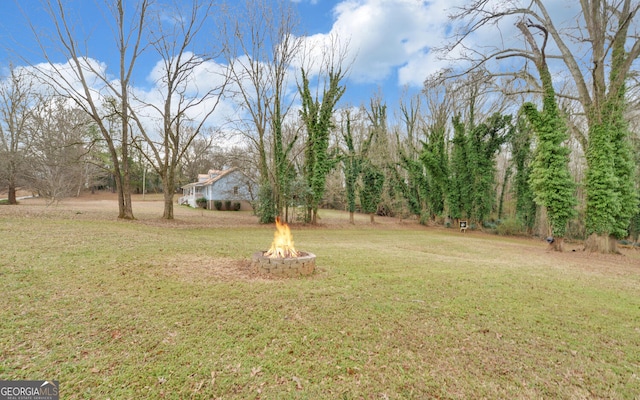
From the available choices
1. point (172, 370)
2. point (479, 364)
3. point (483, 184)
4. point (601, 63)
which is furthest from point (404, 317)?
point (483, 184)

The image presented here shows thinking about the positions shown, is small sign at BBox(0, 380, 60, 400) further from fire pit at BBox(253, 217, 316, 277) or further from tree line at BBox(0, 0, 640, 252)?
tree line at BBox(0, 0, 640, 252)

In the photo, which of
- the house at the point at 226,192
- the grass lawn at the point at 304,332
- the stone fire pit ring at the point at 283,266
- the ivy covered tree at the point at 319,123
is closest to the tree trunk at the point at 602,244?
the grass lawn at the point at 304,332

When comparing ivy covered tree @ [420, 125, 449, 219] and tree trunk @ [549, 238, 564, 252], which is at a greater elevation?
ivy covered tree @ [420, 125, 449, 219]

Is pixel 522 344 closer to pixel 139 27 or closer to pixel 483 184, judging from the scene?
pixel 483 184

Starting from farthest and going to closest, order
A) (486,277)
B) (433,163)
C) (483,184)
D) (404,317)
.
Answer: (433,163), (483,184), (486,277), (404,317)

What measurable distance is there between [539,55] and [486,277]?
10.1 m

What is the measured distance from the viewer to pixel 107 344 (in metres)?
3.07

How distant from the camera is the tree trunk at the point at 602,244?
10.9 m

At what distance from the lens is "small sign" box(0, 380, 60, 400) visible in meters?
2.46

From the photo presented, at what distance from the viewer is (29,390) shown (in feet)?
8.16

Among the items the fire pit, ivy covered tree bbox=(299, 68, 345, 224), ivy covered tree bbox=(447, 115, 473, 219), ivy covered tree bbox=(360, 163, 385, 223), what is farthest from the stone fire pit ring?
ivy covered tree bbox=(447, 115, 473, 219)

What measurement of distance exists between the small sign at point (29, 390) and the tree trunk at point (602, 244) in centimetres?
1549

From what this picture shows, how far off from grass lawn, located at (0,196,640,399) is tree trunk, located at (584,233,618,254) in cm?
647

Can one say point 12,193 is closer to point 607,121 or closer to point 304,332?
point 304,332
